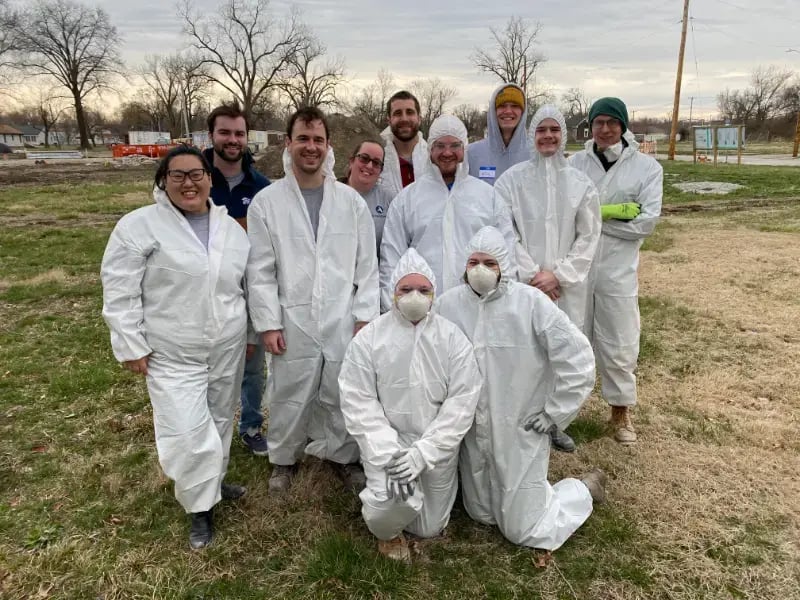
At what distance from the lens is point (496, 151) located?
3756 mm

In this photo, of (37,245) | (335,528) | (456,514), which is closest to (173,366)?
(335,528)

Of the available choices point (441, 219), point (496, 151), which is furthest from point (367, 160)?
point (496, 151)

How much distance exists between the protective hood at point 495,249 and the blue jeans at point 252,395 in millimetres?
1702

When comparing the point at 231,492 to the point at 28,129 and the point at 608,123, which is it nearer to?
the point at 608,123

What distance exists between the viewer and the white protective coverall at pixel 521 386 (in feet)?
8.43

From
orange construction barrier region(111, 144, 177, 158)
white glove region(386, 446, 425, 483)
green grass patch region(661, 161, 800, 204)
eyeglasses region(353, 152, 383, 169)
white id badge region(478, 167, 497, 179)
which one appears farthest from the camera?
orange construction barrier region(111, 144, 177, 158)

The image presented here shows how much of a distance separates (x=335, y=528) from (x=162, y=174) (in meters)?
1.93

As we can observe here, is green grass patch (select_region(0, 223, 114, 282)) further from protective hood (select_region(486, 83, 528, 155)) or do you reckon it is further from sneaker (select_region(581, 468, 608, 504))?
sneaker (select_region(581, 468, 608, 504))

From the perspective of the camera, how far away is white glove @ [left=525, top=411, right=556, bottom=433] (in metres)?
2.60

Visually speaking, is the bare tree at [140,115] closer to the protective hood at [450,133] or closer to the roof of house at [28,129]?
the roof of house at [28,129]

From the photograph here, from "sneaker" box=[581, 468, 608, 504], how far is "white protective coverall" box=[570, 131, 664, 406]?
83cm

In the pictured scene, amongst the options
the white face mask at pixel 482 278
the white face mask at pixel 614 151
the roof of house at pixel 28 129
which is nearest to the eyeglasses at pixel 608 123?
the white face mask at pixel 614 151

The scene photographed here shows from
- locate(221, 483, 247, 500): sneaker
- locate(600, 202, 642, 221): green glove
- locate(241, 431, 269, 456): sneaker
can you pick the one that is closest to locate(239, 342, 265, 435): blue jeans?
locate(241, 431, 269, 456): sneaker

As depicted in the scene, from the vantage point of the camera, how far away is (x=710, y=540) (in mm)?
2746
